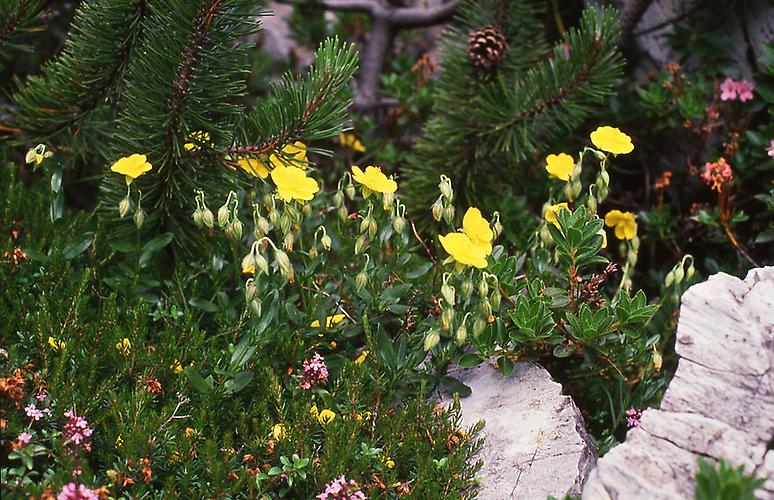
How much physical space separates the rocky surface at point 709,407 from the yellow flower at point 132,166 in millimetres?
1261

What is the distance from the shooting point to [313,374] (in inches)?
82.2

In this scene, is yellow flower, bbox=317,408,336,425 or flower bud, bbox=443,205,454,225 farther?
flower bud, bbox=443,205,454,225

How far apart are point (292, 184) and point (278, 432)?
578 millimetres

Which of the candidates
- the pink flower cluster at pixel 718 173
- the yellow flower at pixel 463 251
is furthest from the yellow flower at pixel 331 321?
the pink flower cluster at pixel 718 173

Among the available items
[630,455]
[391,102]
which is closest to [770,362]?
[630,455]

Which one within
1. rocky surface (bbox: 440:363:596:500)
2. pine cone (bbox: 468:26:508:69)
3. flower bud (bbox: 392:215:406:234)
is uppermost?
pine cone (bbox: 468:26:508:69)

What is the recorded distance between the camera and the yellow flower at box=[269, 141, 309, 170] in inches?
87.8

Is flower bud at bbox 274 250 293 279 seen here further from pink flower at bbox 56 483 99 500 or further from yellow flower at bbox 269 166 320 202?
pink flower at bbox 56 483 99 500

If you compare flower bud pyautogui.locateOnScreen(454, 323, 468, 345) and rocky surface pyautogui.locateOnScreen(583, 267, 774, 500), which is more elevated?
rocky surface pyautogui.locateOnScreen(583, 267, 774, 500)

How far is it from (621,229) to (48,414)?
5.14 feet

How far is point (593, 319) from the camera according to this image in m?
2.00

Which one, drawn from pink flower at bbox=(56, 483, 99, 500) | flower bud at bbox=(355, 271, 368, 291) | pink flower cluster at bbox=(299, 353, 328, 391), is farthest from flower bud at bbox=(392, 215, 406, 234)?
pink flower at bbox=(56, 483, 99, 500)

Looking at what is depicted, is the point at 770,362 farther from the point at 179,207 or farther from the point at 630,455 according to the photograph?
the point at 179,207

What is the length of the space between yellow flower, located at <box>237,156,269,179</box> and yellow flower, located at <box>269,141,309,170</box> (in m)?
0.03
